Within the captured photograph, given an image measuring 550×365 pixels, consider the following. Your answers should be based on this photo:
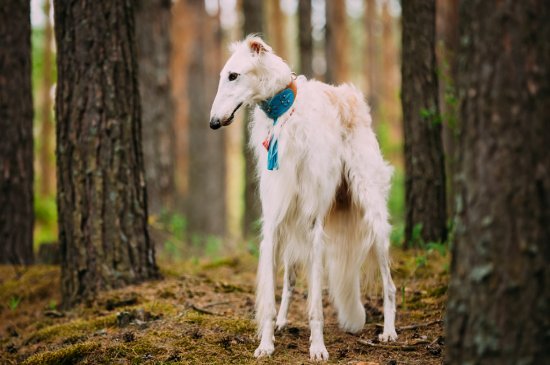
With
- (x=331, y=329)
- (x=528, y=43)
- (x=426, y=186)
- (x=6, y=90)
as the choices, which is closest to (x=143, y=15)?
(x=6, y=90)

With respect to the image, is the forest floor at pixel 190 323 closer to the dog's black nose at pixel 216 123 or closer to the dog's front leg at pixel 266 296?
the dog's front leg at pixel 266 296

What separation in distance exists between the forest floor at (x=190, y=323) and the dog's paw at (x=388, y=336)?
0.06m

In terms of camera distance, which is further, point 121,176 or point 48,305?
point 48,305

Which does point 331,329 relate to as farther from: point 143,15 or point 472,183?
point 143,15

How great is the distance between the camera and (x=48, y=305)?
5688mm

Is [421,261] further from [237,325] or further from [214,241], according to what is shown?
[214,241]

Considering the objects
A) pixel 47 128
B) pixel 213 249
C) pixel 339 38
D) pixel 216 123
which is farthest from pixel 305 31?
pixel 47 128

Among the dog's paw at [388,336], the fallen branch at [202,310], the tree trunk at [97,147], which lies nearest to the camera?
the dog's paw at [388,336]

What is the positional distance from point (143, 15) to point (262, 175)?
19.8ft

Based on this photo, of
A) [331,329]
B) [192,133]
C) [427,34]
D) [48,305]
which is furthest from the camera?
[192,133]

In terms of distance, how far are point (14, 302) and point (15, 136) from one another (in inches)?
84.7

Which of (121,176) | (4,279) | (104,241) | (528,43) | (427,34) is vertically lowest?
(4,279)

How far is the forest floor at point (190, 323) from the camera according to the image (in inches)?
153

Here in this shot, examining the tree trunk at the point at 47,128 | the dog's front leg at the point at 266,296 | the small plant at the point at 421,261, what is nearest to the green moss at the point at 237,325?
the dog's front leg at the point at 266,296
